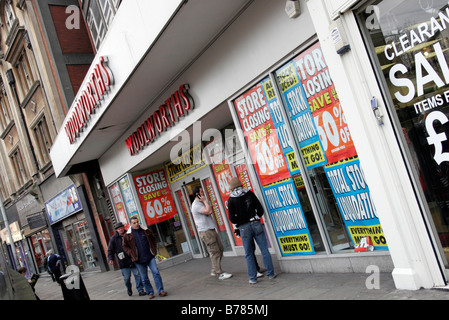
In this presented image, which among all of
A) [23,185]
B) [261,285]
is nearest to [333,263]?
[261,285]

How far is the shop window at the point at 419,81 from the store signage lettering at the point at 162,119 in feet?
16.5

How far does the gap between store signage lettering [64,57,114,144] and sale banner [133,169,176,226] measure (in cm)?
260

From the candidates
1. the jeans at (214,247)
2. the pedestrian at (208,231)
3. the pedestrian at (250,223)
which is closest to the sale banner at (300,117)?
the pedestrian at (250,223)

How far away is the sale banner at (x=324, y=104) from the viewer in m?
5.94

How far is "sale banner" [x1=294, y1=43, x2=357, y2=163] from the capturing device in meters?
5.94

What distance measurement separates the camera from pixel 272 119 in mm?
7168

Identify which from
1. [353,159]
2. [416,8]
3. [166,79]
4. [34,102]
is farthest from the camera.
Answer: [34,102]

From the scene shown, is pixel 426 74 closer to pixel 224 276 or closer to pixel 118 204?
pixel 224 276

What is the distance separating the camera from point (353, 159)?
5.83m

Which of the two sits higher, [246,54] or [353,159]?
[246,54]

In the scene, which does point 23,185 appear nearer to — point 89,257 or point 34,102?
point 34,102

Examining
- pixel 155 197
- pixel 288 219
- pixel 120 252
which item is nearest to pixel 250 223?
pixel 288 219

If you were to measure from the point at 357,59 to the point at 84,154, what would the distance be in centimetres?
1227

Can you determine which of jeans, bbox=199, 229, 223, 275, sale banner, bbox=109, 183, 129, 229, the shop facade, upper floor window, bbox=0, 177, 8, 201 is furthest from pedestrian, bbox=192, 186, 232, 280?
upper floor window, bbox=0, 177, 8, 201
